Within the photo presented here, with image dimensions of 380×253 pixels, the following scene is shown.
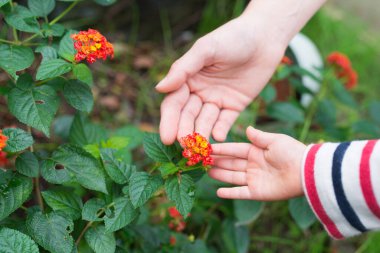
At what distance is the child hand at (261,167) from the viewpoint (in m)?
1.24

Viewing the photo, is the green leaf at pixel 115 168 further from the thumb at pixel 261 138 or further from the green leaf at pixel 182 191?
the thumb at pixel 261 138

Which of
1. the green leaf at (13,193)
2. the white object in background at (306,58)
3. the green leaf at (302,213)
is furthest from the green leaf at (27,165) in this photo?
the white object in background at (306,58)

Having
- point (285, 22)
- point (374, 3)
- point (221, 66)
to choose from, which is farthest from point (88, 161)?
point (374, 3)

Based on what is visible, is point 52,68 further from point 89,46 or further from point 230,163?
point 230,163

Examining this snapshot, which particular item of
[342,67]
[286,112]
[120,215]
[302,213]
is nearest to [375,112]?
[342,67]

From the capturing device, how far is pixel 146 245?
4.84 ft

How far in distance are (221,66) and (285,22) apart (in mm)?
324

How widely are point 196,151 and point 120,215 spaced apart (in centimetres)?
23

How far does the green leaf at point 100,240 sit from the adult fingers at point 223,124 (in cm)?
43

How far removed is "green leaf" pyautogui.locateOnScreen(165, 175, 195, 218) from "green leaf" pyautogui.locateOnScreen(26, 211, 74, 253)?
24 centimetres

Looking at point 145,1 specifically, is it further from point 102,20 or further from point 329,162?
point 329,162

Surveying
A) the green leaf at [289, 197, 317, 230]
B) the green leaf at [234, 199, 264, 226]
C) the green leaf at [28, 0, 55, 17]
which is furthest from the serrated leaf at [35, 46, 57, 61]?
the green leaf at [289, 197, 317, 230]

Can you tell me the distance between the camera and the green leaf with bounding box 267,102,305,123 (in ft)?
6.46

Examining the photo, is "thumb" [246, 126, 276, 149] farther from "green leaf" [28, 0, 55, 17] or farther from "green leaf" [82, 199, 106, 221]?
"green leaf" [28, 0, 55, 17]
